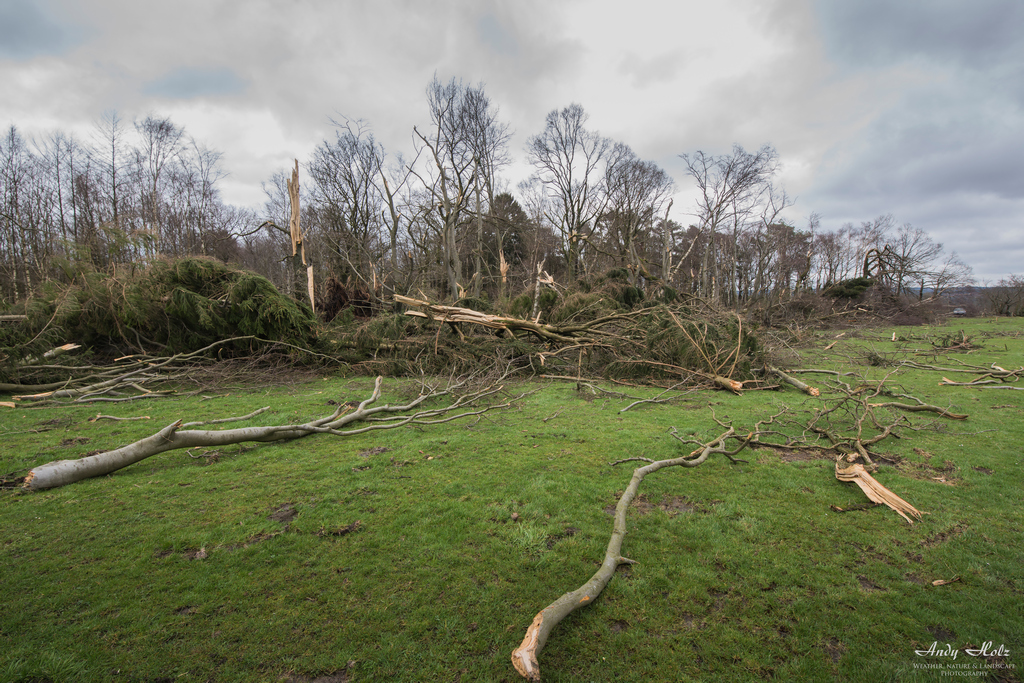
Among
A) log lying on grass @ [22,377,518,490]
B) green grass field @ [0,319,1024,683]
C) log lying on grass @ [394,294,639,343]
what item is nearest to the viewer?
green grass field @ [0,319,1024,683]

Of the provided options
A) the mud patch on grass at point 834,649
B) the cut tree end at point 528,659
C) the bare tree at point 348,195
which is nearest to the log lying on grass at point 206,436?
the cut tree end at point 528,659

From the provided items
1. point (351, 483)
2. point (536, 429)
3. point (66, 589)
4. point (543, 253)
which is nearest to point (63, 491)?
point (66, 589)

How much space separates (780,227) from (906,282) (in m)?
7.31

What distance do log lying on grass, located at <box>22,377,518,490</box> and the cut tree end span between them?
3.51m

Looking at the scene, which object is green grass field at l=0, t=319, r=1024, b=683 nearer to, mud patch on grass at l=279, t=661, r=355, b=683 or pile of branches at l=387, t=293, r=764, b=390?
mud patch on grass at l=279, t=661, r=355, b=683

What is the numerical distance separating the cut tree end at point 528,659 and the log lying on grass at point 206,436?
3.51 meters

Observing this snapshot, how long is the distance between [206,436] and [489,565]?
3249mm

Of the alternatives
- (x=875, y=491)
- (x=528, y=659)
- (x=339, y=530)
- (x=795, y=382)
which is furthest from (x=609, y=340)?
(x=528, y=659)

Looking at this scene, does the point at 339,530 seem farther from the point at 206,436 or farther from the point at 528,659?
the point at 206,436

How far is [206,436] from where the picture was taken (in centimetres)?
394

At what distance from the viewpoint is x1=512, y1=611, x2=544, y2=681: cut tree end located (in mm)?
1609

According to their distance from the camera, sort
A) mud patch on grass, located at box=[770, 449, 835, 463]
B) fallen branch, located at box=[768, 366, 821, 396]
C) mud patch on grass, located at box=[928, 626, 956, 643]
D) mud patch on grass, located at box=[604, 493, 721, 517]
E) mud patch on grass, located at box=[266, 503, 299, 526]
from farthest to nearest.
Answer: fallen branch, located at box=[768, 366, 821, 396] < mud patch on grass, located at box=[770, 449, 835, 463] < mud patch on grass, located at box=[604, 493, 721, 517] < mud patch on grass, located at box=[266, 503, 299, 526] < mud patch on grass, located at box=[928, 626, 956, 643]

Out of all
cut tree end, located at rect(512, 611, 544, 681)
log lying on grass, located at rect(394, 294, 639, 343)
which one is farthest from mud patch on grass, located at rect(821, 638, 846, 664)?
log lying on grass, located at rect(394, 294, 639, 343)

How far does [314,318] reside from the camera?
31.2 feet
